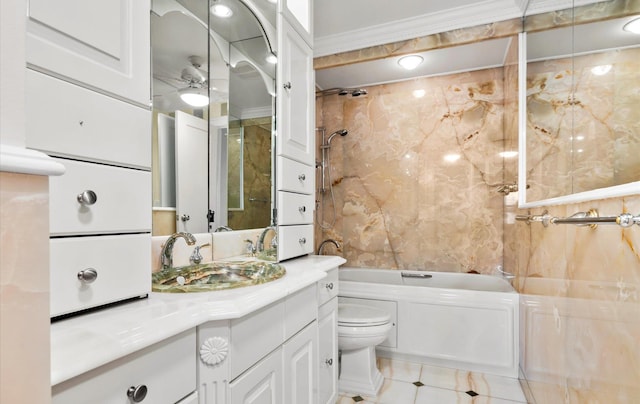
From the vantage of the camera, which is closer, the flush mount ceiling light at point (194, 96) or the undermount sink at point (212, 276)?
the undermount sink at point (212, 276)

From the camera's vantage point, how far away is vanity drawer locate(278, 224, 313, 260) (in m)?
1.69

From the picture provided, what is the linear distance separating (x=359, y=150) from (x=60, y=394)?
313 cm

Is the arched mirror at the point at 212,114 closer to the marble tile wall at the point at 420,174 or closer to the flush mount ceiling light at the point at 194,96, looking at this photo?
the flush mount ceiling light at the point at 194,96

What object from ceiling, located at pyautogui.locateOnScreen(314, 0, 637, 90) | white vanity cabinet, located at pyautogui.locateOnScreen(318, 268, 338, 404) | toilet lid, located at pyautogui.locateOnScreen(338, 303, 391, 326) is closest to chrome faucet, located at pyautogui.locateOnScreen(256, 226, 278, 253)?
white vanity cabinet, located at pyautogui.locateOnScreen(318, 268, 338, 404)

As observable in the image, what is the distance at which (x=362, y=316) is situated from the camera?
2145 mm

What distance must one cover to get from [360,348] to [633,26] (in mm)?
1961

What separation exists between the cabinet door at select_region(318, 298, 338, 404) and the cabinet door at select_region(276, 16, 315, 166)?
829 mm

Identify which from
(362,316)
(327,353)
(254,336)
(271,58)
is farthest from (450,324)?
(271,58)

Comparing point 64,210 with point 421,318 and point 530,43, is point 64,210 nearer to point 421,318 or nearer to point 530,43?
point 421,318

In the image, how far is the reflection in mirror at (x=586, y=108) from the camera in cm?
84

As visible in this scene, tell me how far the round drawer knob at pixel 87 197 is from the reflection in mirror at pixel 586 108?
1239 mm

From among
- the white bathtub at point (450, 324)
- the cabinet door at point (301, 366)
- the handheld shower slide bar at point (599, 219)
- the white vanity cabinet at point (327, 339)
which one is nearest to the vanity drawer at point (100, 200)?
the cabinet door at point (301, 366)

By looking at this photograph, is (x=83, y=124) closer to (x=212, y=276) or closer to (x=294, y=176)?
(x=212, y=276)

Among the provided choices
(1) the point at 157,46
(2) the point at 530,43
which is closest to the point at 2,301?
(1) the point at 157,46
